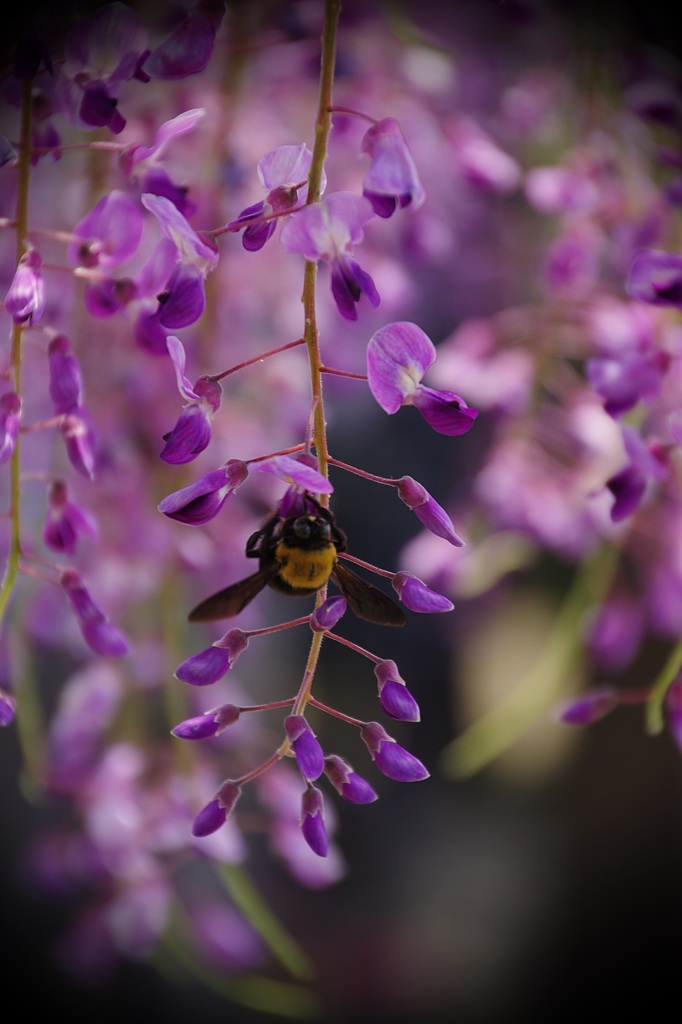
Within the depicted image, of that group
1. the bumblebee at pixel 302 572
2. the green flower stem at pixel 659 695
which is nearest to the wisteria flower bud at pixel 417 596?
the bumblebee at pixel 302 572

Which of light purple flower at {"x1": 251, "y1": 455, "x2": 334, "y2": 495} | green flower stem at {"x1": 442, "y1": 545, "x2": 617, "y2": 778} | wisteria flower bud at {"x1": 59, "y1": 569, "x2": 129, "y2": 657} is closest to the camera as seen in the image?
light purple flower at {"x1": 251, "y1": 455, "x2": 334, "y2": 495}

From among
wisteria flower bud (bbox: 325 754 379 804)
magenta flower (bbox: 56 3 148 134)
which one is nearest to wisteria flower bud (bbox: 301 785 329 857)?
wisteria flower bud (bbox: 325 754 379 804)

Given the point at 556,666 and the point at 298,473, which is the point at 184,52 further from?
the point at 556,666

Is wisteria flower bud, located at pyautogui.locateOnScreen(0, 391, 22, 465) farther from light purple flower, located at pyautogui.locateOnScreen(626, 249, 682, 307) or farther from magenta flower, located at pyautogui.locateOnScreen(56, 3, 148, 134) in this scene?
light purple flower, located at pyautogui.locateOnScreen(626, 249, 682, 307)

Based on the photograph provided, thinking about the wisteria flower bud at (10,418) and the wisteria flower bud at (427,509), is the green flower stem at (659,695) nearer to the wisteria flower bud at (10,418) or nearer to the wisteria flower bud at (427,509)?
the wisteria flower bud at (427,509)

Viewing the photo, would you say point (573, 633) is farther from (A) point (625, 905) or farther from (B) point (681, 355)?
(A) point (625, 905)
